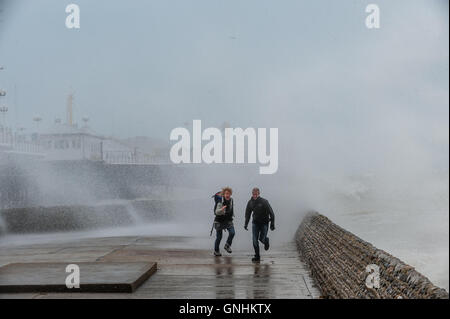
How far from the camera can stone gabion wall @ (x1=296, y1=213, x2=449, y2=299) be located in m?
4.69

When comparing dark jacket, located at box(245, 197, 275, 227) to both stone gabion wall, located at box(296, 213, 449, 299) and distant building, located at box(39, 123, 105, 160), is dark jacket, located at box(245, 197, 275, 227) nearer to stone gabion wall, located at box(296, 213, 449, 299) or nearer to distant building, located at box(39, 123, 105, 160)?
stone gabion wall, located at box(296, 213, 449, 299)

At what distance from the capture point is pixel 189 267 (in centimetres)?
1107

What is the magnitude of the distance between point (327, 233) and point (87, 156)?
54.3 meters

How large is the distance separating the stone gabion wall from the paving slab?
280 centimetres

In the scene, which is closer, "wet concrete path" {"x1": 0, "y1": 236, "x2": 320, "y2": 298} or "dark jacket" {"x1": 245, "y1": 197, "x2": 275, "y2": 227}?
"wet concrete path" {"x1": 0, "y1": 236, "x2": 320, "y2": 298}

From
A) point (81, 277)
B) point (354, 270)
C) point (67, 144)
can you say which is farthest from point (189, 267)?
point (67, 144)

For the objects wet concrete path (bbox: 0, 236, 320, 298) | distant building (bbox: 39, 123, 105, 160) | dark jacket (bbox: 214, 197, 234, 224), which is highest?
distant building (bbox: 39, 123, 105, 160)

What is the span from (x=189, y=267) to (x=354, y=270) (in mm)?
5182

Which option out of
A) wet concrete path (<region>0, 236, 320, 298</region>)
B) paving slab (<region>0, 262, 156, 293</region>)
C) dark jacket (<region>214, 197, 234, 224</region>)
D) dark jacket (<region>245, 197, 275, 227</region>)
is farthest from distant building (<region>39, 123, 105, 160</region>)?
paving slab (<region>0, 262, 156, 293</region>)

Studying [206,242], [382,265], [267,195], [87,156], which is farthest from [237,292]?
[87,156]

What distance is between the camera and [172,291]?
852 cm

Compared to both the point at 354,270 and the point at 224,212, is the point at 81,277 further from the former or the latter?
the point at 354,270
